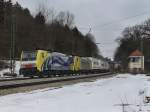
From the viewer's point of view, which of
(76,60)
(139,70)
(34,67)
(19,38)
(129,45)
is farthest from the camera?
(129,45)

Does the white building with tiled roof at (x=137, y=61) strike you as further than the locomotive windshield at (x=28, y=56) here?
Yes

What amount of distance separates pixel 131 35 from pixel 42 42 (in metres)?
30.1

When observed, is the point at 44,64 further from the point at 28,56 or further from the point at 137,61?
the point at 137,61

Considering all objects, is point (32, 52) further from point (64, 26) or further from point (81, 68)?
point (64, 26)

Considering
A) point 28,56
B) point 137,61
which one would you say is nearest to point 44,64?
point 28,56

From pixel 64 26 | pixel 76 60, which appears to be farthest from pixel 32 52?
pixel 64 26

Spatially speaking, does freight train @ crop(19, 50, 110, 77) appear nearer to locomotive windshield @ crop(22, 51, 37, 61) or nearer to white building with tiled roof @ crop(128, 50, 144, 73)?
locomotive windshield @ crop(22, 51, 37, 61)

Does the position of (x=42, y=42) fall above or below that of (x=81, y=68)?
above

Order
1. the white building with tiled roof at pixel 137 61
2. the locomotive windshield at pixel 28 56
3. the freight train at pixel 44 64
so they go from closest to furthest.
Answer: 1. the freight train at pixel 44 64
2. the locomotive windshield at pixel 28 56
3. the white building with tiled roof at pixel 137 61

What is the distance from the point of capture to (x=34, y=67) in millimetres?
45594

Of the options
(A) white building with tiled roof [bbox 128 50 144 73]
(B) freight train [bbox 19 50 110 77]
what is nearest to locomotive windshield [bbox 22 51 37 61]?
(B) freight train [bbox 19 50 110 77]

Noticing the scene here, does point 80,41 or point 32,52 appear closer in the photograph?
point 32,52

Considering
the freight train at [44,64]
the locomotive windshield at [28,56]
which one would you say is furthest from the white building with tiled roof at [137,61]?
the locomotive windshield at [28,56]

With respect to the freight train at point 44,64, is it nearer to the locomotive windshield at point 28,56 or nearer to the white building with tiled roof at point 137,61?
the locomotive windshield at point 28,56
